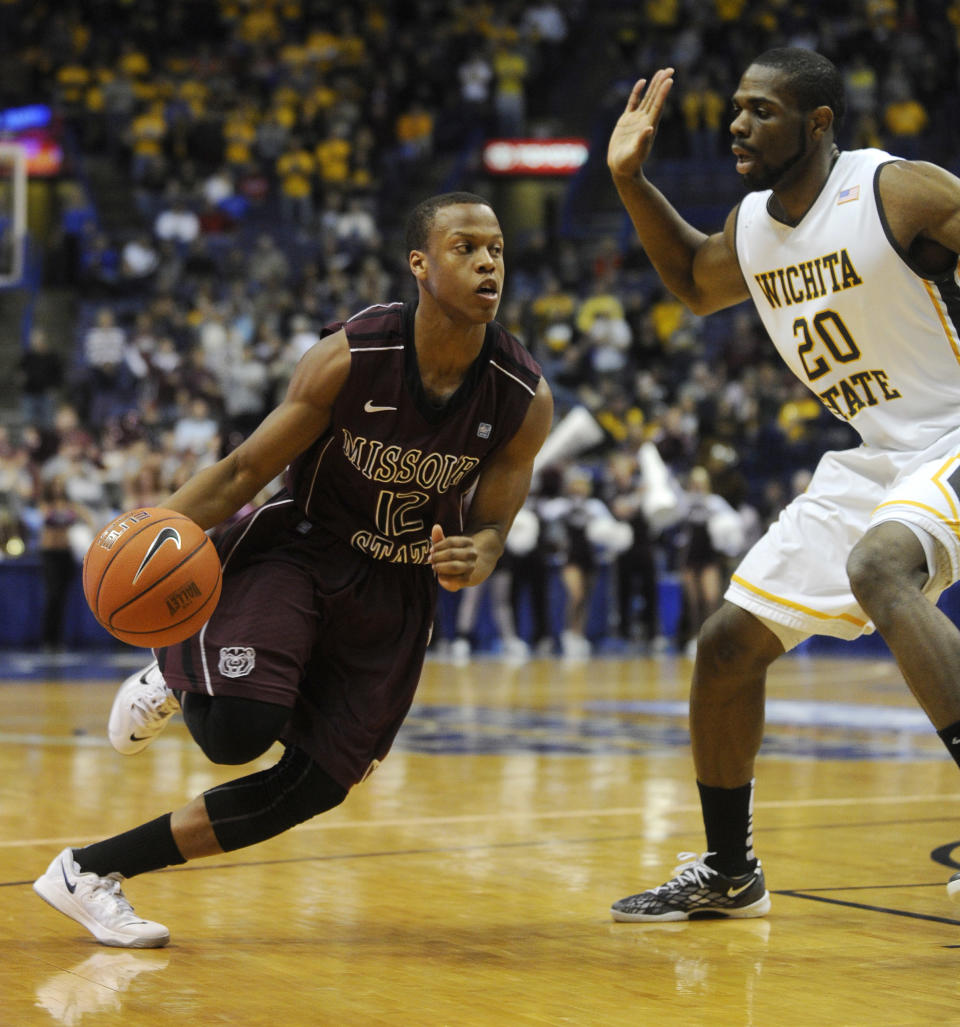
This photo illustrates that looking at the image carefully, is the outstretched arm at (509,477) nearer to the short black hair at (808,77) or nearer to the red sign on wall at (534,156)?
the short black hair at (808,77)

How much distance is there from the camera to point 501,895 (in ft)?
15.4

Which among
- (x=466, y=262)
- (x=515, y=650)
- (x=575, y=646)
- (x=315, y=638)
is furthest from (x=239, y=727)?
(x=575, y=646)

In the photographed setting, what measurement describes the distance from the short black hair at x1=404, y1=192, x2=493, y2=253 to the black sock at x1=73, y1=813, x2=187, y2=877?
5.37 ft

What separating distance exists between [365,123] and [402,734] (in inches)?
710

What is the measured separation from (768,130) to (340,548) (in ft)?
5.20

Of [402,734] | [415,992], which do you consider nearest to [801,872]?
[415,992]

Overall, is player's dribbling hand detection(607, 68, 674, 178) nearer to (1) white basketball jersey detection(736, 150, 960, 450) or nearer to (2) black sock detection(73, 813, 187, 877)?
(1) white basketball jersey detection(736, 150, 960, 450)

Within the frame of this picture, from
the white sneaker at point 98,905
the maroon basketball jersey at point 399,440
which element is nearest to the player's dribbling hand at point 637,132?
the maroon basketball jersey at point 399,440

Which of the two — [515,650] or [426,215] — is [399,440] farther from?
[515,650]

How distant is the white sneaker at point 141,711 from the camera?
4340mm

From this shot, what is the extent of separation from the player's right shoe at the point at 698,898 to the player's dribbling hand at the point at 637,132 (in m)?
1.92

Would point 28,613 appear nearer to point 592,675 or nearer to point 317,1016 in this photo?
point 592,675

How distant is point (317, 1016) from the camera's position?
3338 millimetres

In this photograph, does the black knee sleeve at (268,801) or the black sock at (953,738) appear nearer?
the black sock at (953,738)
